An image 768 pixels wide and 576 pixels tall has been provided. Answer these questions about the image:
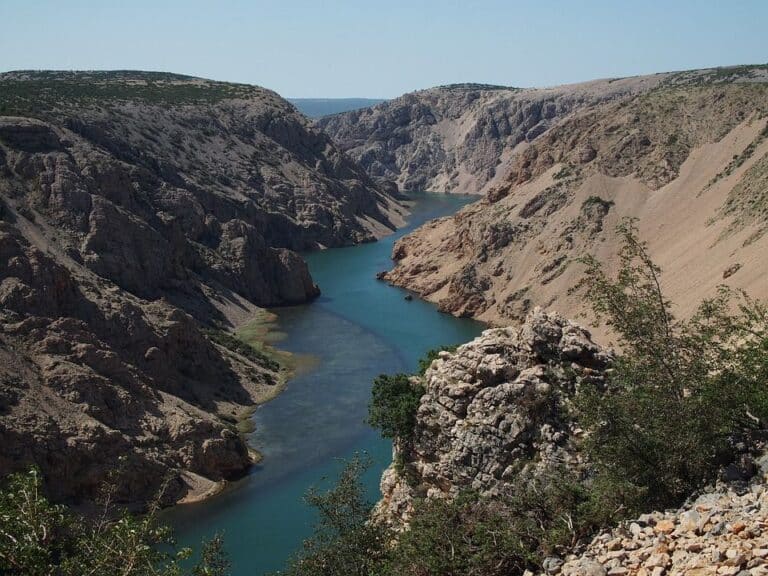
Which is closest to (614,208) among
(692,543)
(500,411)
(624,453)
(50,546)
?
(500,411)

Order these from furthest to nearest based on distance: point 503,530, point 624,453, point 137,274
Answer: point 137,274 < point 503,530 < point 624,453

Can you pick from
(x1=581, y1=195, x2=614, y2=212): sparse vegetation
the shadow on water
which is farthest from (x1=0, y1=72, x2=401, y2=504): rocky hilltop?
(x1=581, y1=195, x2=614, y2=212): sparse vegetation

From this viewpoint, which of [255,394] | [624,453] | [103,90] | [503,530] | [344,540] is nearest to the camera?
[624,453]

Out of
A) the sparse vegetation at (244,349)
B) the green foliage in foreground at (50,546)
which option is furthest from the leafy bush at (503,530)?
the sparse vegetation at (244,349)

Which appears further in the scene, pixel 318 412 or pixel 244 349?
pixel 244 349

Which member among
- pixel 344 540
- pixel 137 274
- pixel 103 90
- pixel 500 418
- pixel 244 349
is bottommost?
pixel 244 349

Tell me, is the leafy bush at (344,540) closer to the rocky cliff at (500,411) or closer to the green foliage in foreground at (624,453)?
the green foliage in foreground at (624,453)

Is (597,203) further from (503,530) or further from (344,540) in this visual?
(503,530)
